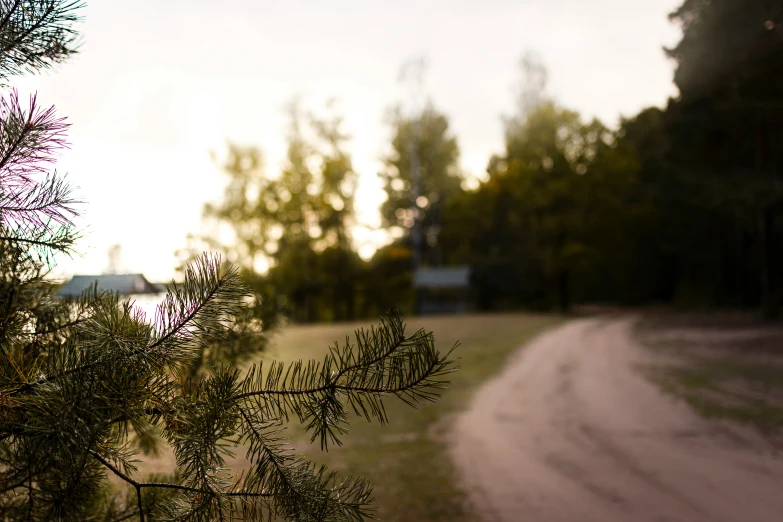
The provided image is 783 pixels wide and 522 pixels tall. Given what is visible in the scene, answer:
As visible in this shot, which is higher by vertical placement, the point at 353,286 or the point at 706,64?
the point at 706,64

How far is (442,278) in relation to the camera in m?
38.6

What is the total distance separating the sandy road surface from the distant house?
2728cm

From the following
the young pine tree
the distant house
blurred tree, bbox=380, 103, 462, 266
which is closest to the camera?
the young pine tree

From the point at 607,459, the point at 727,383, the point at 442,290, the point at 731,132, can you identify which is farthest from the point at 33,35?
the point at 442,290

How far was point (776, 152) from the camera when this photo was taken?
20.6m

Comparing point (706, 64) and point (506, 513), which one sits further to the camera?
point (706, 64)

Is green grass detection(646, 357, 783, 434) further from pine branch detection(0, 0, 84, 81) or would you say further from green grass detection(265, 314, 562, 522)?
pine branch detection(0, 0, 84, 81)

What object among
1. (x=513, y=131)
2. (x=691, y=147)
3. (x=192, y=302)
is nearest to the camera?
(x=192, y=302)

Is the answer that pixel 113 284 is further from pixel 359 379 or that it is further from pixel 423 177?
pixel 423 177

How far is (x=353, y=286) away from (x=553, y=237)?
12838 millimetres

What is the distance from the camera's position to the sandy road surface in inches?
179

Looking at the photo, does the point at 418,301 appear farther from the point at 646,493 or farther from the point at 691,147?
the point at 646,493

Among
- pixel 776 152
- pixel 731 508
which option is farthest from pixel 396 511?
pixel 776 152

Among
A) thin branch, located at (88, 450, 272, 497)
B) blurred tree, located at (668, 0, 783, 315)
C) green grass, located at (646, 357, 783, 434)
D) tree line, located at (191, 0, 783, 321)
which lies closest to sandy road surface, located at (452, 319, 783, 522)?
green grass, located at (646, 357, 783, 434)
